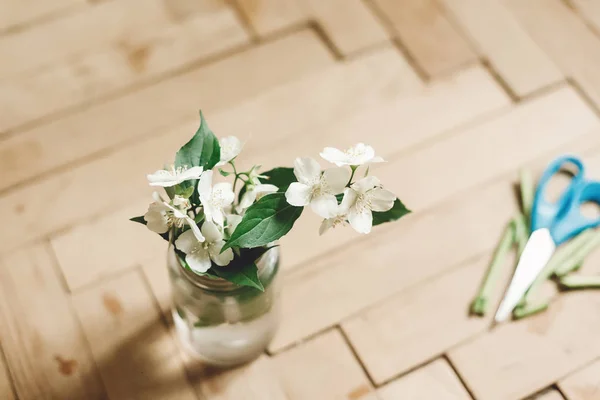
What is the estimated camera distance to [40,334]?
0.74 meters

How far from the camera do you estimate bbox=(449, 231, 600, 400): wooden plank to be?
0.73 meters

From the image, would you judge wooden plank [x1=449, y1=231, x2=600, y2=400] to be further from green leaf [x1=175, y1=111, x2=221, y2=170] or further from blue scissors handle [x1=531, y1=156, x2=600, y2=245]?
green leaf [x1=175, y1=111, x2=221, y2=170]

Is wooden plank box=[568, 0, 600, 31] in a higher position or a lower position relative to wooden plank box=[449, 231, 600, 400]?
higher

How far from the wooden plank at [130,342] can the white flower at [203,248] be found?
265 millimetres

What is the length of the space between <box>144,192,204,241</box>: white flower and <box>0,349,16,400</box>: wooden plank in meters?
0.33

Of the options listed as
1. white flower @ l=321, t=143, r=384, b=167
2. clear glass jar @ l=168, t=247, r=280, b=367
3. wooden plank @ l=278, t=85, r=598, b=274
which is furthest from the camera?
wooden plank @ l=278, t=85, r=598, b=274

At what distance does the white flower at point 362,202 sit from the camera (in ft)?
1.57

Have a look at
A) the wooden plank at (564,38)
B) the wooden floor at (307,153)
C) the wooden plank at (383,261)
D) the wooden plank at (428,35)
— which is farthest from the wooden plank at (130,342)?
the wooden plank at (564,38)

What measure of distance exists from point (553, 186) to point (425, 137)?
0.16 m

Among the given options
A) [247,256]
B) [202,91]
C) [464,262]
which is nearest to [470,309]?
[464,262]

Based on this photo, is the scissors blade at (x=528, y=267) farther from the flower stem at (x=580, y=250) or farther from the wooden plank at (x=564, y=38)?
the wooden plank at (x=564, y=38)

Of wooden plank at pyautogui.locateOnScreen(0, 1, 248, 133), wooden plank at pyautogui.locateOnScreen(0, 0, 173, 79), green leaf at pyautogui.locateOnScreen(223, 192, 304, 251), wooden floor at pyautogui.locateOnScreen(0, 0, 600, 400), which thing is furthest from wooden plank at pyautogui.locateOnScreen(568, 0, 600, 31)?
green leaf at pyautogui.locateOnScreen(223, 192, 304, 251)

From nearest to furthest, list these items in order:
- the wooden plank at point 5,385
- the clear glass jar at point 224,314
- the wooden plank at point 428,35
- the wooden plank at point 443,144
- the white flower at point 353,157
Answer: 1. the white flower at point 353,157
2. the clear glass jar at point 224,314
3. the wooden plank at point 5,385
4. the wooden plank at point 443,144
5. the wooden plank at point 428,35

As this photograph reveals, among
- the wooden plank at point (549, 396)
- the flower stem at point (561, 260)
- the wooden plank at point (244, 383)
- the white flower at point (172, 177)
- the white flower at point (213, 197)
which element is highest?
the white flower at point (172, 177)
